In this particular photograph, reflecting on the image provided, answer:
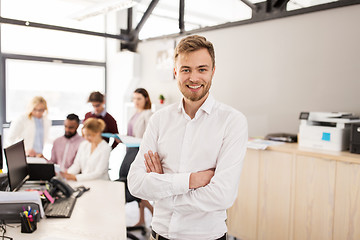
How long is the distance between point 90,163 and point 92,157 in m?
0.06

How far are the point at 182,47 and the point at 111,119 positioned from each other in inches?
103

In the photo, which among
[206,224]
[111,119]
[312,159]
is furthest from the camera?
[111,119]

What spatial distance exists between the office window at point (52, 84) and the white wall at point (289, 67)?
2.81 meters

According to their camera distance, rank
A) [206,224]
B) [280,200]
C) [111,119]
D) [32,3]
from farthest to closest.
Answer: [32,3]
[111,119]
[280,200]
[206,224]

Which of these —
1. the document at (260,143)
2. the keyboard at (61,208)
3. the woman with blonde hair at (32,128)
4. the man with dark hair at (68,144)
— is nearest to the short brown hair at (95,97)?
the man with dark hair at (68,144)

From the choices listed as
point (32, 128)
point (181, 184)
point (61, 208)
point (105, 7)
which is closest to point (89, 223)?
point (61, 208)

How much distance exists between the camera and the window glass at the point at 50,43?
5.00 m

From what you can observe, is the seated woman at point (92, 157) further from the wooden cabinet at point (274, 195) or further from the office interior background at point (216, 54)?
the office interior background at point (216, 54)

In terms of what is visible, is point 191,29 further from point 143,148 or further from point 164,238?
point 164,238

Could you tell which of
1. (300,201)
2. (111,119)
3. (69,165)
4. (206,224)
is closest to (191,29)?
(111,119)

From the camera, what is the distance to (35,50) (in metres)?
5.27

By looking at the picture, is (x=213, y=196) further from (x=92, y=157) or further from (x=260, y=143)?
(x=92, y=157)

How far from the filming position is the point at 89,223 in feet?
5.98

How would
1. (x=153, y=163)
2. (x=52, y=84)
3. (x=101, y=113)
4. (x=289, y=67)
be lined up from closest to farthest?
(x=153, y=163), (x=289, y=67), (x=101, y=113), (x=52, y=84)
